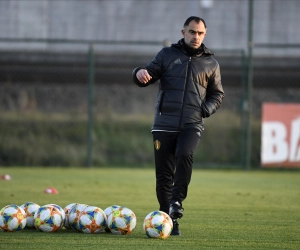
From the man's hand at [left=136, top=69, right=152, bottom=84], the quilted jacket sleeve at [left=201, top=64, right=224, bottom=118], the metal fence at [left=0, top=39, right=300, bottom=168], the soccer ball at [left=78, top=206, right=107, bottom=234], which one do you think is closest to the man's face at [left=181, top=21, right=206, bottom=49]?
the quilted jacket sleeve at [left=201, top=64, right=224, bottom=118]

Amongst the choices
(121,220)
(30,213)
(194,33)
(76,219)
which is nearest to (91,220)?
(76,219)

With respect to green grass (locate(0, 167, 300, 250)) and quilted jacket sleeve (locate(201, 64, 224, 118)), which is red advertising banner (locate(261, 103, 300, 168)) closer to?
green grass (locate(0, 167, 300, 250))

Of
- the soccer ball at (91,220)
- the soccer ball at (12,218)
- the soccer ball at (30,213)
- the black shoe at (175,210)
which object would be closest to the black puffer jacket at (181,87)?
the black shoe at (175,210)

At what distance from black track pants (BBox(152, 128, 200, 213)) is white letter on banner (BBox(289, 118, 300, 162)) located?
10366mm

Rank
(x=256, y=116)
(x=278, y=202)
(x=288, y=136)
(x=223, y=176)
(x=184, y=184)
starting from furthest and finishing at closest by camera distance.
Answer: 1. (x=256, y=116)
2. (x=288, y=136)
3. (x=223, y=176)
4. (x=278, y=202)
5. (x=184, y=184)

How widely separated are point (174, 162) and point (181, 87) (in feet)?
2.56

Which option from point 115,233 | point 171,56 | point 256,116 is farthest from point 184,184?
point 256,116

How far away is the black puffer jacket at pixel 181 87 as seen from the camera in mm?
7566

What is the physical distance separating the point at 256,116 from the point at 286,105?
139 cm

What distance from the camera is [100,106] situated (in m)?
20.1

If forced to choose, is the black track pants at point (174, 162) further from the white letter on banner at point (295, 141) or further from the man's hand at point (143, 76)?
the white letter on banner at point (295, 141)

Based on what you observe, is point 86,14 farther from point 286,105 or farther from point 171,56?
point 171,56

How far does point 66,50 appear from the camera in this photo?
20.0m

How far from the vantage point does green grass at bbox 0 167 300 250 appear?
6.92 m
